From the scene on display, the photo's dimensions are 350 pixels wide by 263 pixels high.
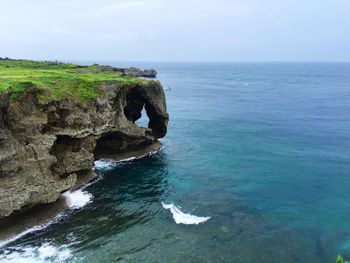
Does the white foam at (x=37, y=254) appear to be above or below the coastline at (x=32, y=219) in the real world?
below

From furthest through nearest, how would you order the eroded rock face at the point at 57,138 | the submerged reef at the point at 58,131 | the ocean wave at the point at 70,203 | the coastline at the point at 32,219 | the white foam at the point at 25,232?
1. the submerged reef at the point at 58,131
2. the eroded rock face at the point at 57,138
3. the coastline at the point at 32,219
4. the ocean wave at the point at 70,203
5. the white foam at the point at 25,232

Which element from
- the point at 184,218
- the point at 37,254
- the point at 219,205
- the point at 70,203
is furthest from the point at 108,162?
the point at 37,254

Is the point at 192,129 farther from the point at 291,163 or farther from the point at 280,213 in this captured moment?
the point at 280,213

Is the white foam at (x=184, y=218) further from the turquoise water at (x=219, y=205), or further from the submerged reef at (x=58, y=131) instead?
the submerged reef at (x=58, y=131)

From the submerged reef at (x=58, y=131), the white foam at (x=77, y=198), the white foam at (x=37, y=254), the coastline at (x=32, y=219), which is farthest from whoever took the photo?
the white foam at (x=77, y=198)

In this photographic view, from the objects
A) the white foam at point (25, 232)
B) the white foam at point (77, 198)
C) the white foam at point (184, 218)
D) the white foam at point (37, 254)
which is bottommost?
the white foam at point (37, 254)

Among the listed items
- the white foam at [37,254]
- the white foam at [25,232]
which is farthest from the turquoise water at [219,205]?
the white foam at [25,232]
